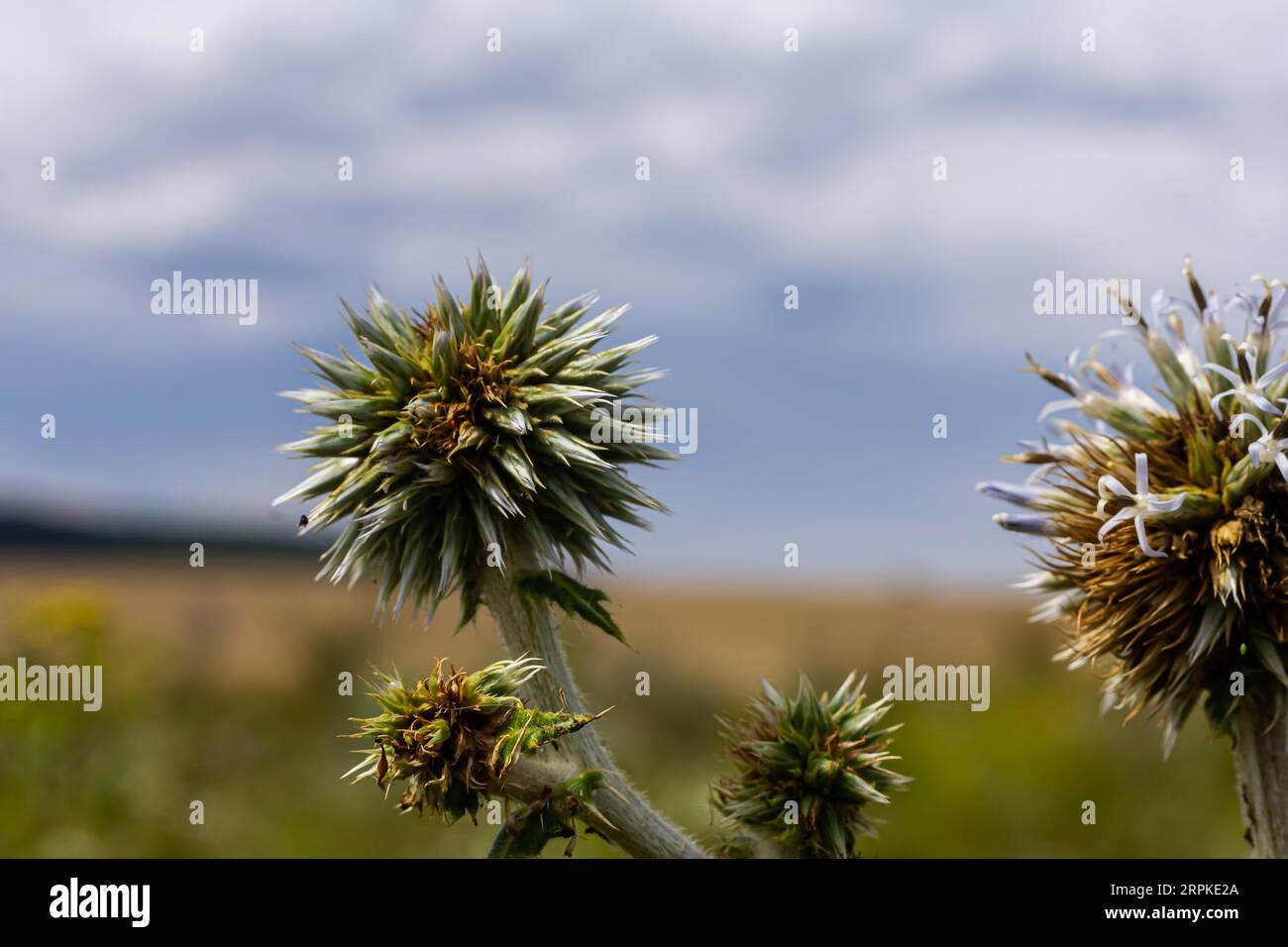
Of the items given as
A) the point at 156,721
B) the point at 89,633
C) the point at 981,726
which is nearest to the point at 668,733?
the point at 981,726

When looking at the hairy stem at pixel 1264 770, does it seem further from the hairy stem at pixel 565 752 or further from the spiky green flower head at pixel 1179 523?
the hairy stem at pixel 565 752

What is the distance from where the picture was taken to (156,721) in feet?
41.6

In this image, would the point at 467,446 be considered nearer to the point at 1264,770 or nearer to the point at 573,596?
the point at 573,596

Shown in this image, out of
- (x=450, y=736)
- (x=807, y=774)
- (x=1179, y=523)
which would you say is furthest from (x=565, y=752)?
(x=1179, y=523)

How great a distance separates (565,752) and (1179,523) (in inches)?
93.6

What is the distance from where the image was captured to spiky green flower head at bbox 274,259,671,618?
3729 millimetres

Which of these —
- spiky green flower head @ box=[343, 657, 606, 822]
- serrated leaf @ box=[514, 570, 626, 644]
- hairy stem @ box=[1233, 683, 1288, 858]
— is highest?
serrated leaf @ box=[514, 570, 626, 644]

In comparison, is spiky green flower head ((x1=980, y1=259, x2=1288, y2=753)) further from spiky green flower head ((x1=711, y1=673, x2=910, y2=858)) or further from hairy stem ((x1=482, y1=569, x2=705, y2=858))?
hairy stem ((x1=482, y1=569, x2=705, y2=858))

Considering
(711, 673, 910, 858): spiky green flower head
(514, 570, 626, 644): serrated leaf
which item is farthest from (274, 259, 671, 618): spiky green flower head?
(711, 673, 910, 858): spiky green flower head

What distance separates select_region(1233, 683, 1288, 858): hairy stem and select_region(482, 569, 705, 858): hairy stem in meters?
2.04

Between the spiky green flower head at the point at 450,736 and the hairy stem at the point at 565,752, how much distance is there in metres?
0.11

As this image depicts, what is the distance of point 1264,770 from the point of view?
4.05 meters
